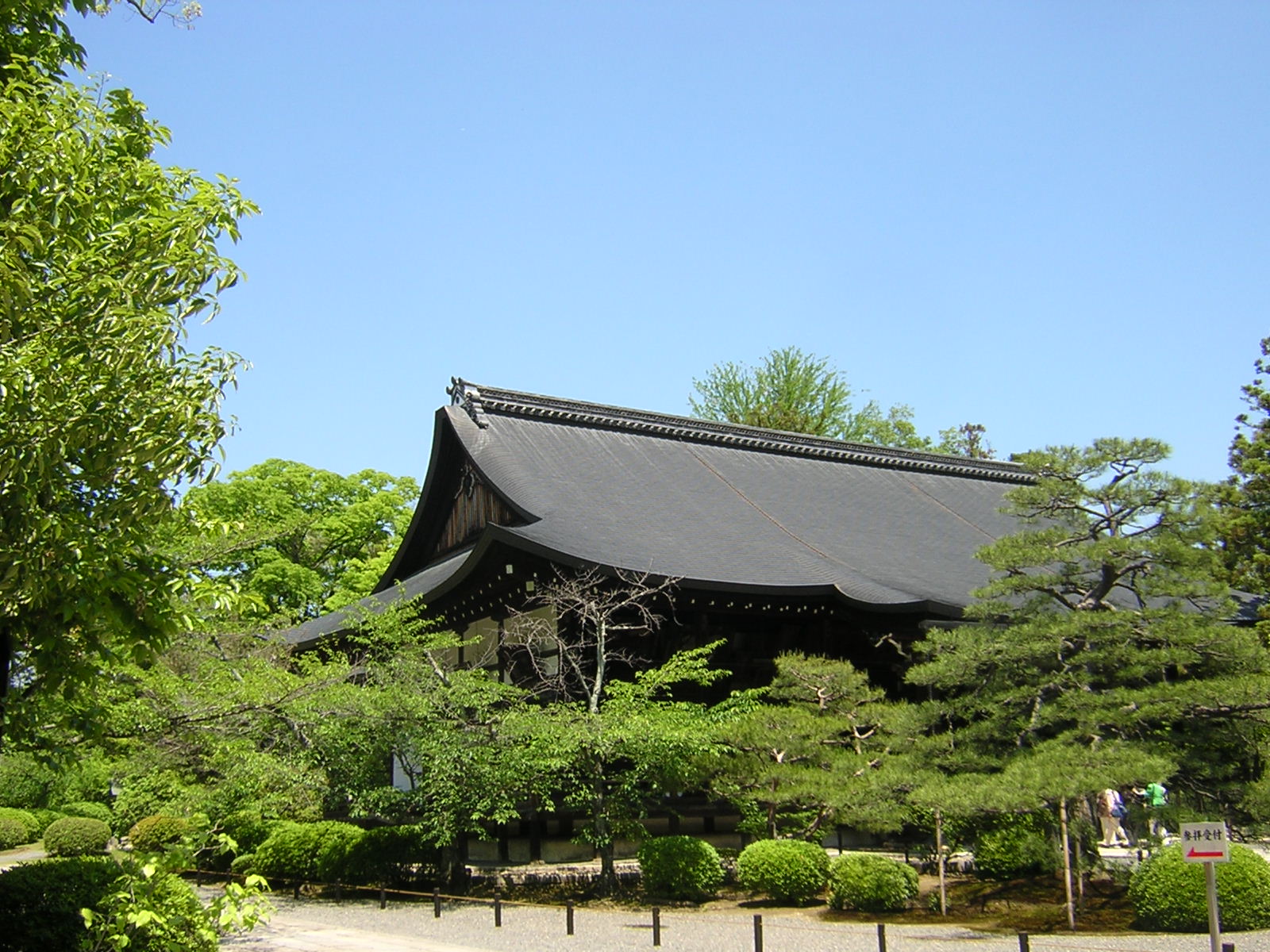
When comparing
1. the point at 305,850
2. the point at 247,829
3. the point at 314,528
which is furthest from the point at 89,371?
the point at 314,528

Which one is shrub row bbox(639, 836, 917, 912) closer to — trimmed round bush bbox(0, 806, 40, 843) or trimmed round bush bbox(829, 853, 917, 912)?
trimmed round bush bbox(829, 853, 917, 912)

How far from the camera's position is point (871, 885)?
13.0 metres

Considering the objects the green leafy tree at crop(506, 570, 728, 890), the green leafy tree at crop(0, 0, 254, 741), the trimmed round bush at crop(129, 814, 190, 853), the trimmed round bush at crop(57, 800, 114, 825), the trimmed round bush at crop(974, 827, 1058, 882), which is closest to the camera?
the green leafy tree at crop(0, 0, 254, 741)

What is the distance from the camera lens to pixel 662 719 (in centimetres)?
1459

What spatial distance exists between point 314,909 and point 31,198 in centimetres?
1089

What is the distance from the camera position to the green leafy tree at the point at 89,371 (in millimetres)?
6645

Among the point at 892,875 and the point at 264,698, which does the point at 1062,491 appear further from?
the point at 264,698

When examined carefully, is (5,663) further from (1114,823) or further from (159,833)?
(1114,823)

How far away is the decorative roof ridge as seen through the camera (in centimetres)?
2417

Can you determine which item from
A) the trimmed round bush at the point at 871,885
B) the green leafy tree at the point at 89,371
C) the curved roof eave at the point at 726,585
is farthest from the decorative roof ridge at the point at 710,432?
the green leafy tree at the point at 89,371

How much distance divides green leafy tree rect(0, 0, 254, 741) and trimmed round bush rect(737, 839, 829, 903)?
8.53m

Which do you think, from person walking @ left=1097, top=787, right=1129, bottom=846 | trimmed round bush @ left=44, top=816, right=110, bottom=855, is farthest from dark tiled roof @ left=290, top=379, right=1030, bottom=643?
trimmed round bush @ left=44, top=816, right=110, bottom=855

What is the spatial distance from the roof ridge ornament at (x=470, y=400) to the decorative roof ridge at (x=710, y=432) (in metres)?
0.02

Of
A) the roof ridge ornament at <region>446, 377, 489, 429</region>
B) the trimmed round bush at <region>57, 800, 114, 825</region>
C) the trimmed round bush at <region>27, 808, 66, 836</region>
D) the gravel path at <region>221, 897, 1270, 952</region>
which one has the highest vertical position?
the roof ridge ornament at <region>446, 377, 489, 429</region>
